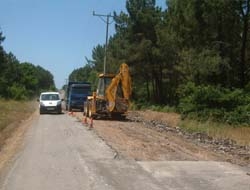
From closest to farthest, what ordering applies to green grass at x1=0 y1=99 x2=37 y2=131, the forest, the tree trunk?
green grass at x1=0 y1=99 x2=37 y2=131 < the forest < the tree trunk

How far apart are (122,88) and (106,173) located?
24445 mm

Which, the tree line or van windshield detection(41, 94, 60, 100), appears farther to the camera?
the tree line

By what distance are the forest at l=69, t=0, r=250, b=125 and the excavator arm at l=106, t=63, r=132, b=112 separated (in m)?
5.20

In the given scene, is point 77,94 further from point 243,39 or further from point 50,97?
point 243,39

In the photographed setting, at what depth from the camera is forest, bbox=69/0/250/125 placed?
133 ft

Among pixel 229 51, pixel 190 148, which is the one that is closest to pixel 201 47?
pixel 229 51

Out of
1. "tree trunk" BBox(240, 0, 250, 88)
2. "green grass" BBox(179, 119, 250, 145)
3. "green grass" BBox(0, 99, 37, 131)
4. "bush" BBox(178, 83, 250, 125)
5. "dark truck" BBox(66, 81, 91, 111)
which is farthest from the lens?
"dark truck" BBox(66, 81, 91, 111)

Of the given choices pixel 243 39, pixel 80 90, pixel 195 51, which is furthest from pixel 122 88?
pixel 80 90

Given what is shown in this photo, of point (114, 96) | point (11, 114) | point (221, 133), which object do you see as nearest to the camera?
point (221, 133)

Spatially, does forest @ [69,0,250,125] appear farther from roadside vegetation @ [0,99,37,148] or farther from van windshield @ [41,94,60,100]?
roadside vegetation @ [0,99,37,148]

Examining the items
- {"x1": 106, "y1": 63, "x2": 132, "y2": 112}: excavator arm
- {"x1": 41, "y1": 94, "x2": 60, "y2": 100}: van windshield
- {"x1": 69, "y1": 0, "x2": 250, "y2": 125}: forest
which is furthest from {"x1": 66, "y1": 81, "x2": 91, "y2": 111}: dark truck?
{"x1": 106, "y1": 63, "x2": 132, "y2": 112}: excavator arm

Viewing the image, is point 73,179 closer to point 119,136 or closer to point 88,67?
point 119,136

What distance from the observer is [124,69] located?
37.9m

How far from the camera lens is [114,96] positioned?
3788cm
